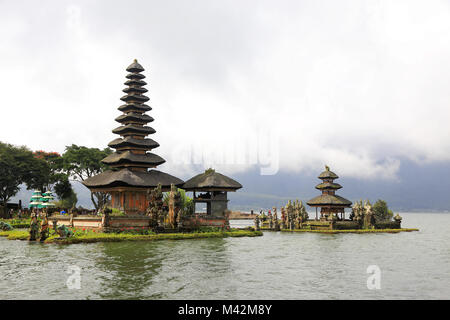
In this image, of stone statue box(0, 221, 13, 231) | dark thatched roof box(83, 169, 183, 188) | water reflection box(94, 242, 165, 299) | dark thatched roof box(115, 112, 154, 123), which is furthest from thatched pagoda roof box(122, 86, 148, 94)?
water reflection box(94, 242, 165, 299)

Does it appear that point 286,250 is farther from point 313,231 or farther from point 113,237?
point 313,231

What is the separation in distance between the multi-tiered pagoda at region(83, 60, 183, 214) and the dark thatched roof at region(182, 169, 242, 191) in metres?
2.02

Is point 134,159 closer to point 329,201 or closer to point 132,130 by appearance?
point 132,130

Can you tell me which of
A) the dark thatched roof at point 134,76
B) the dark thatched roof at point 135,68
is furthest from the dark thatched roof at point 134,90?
the dark thatched roof at point 135,68

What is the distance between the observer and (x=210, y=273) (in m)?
22.4

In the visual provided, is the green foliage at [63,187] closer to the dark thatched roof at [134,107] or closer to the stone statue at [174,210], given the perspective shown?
the dark thatched roof at [134,107]

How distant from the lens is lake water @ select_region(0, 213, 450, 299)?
17.8m

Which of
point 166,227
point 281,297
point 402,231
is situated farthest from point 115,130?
point 402,231

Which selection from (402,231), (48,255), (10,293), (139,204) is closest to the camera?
(10,293)

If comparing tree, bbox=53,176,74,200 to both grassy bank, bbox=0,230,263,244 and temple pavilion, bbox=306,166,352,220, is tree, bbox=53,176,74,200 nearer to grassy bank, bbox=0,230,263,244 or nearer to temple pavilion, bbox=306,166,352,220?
grassy bank, bbox=0,230,263,244

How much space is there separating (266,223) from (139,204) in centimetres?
2715

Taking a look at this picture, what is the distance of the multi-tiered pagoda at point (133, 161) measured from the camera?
4828 centimetres

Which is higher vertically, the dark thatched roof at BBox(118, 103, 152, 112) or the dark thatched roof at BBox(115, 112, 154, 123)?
the dark thatched roof at BBox(118, 103, 152, 112)
